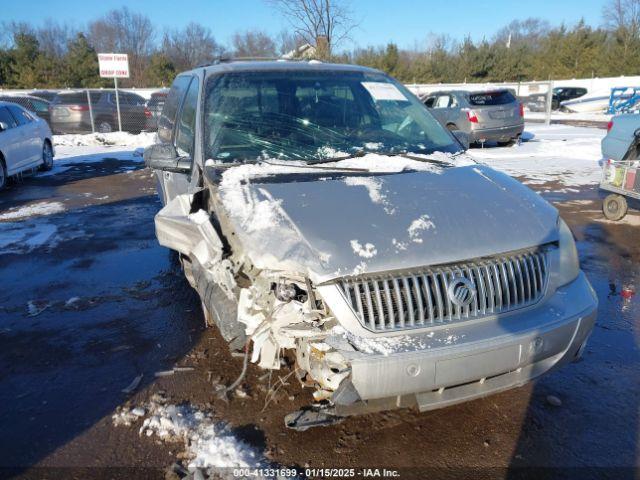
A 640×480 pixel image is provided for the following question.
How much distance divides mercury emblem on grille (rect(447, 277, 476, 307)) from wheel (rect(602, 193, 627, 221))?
219 inches

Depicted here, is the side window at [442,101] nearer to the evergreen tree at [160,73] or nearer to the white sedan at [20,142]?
the white sedan at [20,142]

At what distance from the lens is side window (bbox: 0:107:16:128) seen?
1046 centimetres

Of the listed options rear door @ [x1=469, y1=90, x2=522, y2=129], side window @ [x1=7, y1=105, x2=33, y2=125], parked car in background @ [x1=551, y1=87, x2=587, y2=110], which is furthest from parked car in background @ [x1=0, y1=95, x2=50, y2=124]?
parked car in background @ [x1=551, y1=87, x2=587, y2=110]

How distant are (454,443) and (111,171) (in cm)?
1174

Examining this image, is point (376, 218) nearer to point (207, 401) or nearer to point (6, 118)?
point (207, 401)

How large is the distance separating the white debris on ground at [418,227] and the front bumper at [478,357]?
19.0 inches

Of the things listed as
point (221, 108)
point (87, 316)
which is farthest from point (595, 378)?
point (87, 316)

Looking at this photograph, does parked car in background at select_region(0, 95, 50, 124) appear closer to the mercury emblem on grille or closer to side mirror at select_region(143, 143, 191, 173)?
side mirror at select_region(143, 143, 191, 173)

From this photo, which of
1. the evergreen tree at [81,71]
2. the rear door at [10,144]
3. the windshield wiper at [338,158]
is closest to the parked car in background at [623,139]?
the windshield wiper at [338,158]

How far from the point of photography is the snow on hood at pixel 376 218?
8.14 feet

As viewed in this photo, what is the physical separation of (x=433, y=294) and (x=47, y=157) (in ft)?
41.4

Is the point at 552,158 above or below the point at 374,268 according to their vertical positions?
below

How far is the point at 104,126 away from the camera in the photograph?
778 inches

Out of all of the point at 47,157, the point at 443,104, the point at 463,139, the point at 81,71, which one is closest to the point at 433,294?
the point at 463,139
